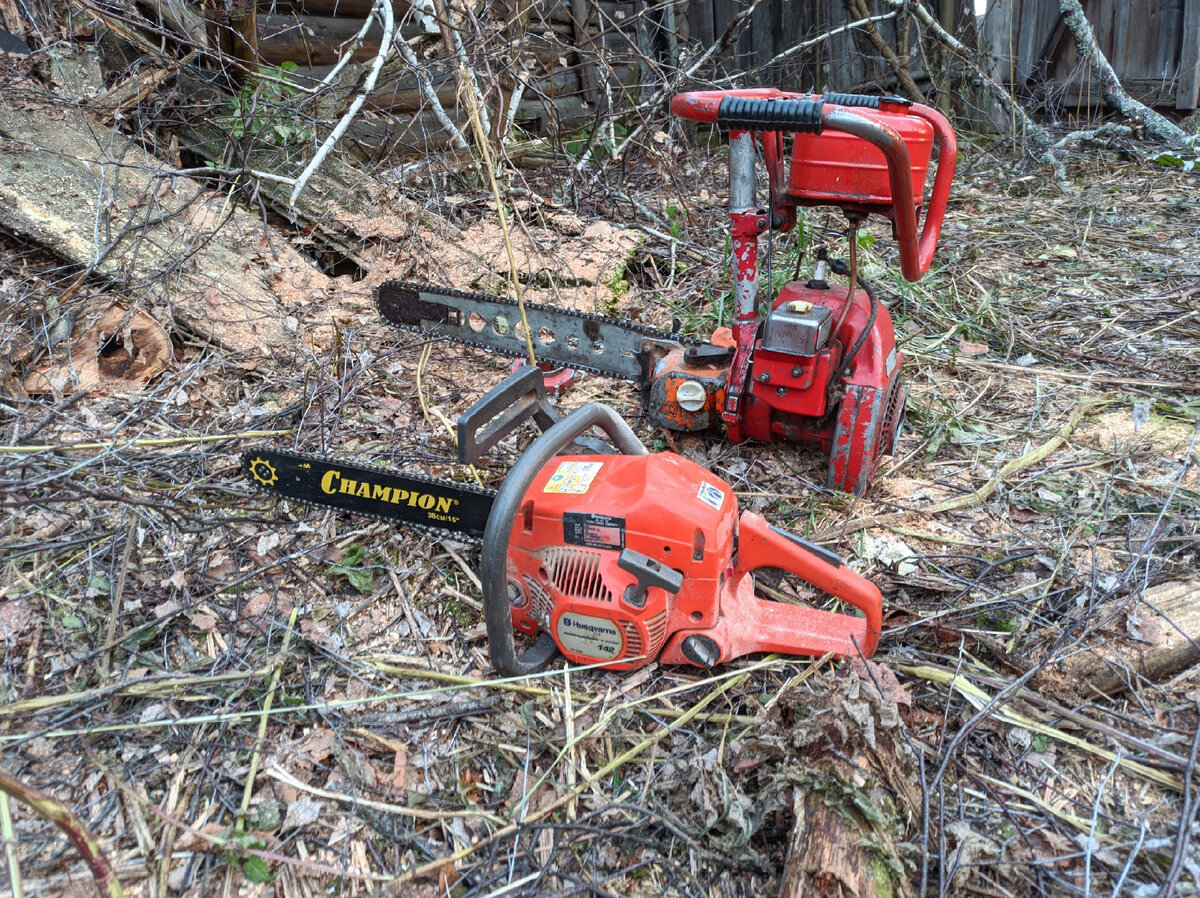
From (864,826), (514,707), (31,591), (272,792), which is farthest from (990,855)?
(31,591)

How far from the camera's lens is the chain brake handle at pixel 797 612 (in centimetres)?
190

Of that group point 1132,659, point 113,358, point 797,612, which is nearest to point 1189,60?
point 1132,659

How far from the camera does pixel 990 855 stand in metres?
1.55

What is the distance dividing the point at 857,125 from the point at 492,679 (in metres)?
1.66

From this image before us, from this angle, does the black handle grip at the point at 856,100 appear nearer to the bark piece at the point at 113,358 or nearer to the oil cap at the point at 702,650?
the oil cap at the point at 702,650

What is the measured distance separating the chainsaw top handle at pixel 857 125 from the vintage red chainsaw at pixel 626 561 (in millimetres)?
851

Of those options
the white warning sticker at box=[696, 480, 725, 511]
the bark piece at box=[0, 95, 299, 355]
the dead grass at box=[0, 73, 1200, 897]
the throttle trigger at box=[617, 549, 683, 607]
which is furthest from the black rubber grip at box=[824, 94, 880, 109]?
the bark piece at box=[0, 95, 299, 355]

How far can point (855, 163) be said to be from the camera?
2.33 m

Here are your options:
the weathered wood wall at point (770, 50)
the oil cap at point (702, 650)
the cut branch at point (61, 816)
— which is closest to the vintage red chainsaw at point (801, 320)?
the oil cap at point (702, 650)

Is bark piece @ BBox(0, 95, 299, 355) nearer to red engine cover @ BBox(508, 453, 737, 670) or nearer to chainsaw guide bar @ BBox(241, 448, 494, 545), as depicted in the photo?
chainsaw guide bar @ BBox(241, 448, 494, 545)

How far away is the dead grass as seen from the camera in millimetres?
1615

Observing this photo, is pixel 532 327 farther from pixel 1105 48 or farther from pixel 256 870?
pixel 1105 48

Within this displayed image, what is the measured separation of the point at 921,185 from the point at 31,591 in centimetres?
281

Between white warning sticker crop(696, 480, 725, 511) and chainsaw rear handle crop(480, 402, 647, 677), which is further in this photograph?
white warning sticker crop(696, 480, 725, 511)
